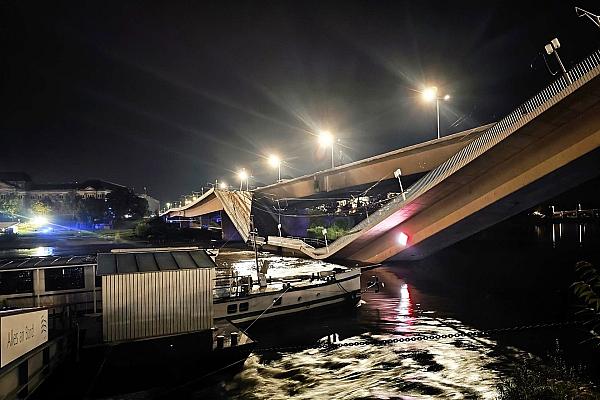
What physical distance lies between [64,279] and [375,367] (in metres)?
14.3

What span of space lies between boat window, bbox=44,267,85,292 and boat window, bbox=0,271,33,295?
26.4 inches

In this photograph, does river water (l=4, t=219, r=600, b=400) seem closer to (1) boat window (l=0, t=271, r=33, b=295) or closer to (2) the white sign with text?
(2) the white sign with text

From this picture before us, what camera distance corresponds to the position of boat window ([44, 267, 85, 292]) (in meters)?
18.6

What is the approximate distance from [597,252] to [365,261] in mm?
29407

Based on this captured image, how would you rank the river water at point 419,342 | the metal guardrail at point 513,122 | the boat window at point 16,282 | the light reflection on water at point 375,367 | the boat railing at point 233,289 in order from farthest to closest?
1. the metal guardrail at point 513,122
2. the boat railing at point 233,289
3. the boat window at point 16,282
4. the river water at point 419,342
5. the light reflection on water at point 375,367

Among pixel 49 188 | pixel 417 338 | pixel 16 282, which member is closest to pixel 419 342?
pixel 417 338

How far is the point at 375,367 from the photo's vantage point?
56.2 feet

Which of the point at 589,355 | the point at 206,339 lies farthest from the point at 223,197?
the point at 589,355

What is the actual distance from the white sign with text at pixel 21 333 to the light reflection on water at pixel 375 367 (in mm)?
5483

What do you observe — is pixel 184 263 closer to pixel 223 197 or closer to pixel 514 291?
pixel 514 291

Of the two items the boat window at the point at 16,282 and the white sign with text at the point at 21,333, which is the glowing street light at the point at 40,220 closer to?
the boat window at the point at 16,282

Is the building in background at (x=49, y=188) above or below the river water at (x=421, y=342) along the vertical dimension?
above

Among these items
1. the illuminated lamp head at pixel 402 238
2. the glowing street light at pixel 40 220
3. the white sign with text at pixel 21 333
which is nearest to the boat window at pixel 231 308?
the white sign with text at pixel 21 333

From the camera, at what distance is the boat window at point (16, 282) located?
58.1ft
